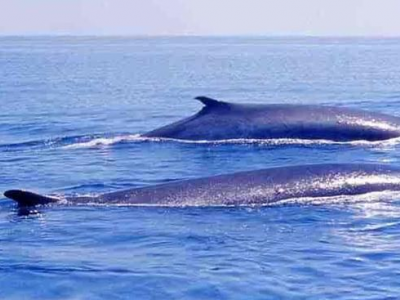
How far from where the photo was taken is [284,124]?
866 inches

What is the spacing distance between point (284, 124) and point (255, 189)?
7.71 m

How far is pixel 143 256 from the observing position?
12.0m

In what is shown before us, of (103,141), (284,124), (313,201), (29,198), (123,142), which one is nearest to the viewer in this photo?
(29,198)

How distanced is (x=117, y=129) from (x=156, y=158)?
7010 mm

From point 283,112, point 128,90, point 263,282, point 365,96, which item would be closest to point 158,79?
point 128,90

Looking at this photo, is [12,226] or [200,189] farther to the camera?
[200,189]

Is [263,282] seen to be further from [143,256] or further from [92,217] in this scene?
[92,217]

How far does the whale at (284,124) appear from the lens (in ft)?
71.8

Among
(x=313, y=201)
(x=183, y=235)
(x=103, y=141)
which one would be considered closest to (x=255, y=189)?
(x=313, y=201)

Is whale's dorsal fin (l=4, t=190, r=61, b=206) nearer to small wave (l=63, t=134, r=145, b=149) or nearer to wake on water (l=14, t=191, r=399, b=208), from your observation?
wake on water (l=14, t=191, r=399, b=208)

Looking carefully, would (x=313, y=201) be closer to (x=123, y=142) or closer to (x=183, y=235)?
(x=183, y=235)

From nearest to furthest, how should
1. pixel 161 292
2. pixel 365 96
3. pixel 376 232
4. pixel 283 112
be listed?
1. pixel 161 292
2. pixel 376 232
3. pixel 283 112
4. pixel 365 96

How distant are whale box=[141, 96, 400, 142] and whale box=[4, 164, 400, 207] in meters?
7.01

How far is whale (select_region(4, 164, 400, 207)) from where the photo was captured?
1430 cm
